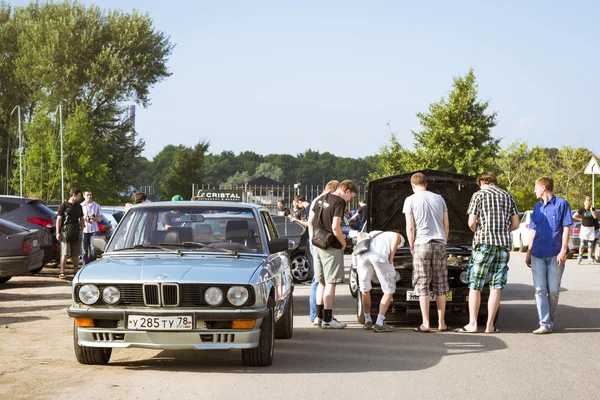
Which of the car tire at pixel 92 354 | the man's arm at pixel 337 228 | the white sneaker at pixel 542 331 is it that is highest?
the man's arm at pixel 337 228

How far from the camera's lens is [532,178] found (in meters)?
70.9

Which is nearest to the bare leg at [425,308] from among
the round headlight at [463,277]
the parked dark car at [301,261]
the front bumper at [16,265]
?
the round headlight at [463,277]

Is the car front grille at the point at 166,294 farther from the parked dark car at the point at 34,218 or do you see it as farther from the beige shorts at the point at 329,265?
the parked dark car at the point at 34,218

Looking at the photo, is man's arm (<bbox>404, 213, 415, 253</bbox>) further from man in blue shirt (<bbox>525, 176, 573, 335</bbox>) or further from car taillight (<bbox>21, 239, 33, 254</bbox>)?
car taillight (<bbox>21, 239, 33, 254</bbox>)

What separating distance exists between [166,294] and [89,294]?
0.72m

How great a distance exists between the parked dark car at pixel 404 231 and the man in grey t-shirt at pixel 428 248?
60 centimetres

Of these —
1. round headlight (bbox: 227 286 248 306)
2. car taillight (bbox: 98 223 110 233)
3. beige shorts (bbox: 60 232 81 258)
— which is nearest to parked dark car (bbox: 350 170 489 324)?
round headlight (bbox: 227 286 248 306)

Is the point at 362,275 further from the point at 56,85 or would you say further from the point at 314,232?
the point at 56,85

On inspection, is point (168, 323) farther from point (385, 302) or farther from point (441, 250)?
point (441, 250)

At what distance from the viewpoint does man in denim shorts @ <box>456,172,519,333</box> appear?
1232 cm

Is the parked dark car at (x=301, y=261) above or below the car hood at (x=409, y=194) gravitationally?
below

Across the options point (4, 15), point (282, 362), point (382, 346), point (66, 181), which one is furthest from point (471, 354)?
point (4, 15)

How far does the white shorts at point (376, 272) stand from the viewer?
12438mm

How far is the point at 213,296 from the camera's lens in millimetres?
8828
